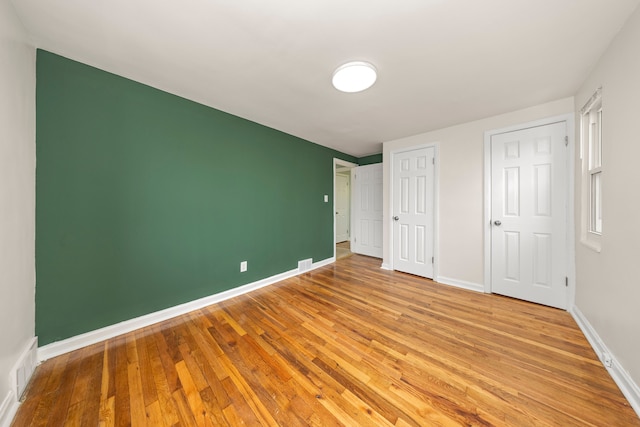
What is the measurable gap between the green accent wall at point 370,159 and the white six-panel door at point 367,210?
0.57 feet

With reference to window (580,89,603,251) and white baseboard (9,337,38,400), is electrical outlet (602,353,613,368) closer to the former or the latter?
window (580,89,603,251)

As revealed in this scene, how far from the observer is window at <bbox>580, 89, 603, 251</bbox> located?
1.78m

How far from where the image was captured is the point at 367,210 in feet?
14.7

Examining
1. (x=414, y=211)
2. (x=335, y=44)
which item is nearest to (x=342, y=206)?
(x=414, y=211)

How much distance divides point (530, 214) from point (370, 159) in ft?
9.09

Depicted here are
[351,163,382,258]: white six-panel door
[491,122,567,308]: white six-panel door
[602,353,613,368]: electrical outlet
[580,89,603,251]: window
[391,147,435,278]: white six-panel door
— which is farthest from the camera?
[351,163,382,258]: white six-panel door

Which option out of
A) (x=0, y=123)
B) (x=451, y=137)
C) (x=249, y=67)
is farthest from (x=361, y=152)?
(x=0, y=123)

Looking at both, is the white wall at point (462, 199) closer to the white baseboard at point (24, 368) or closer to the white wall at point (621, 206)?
the white wall at point (621, 206)

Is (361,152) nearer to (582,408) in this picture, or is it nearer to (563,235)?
(563,235)

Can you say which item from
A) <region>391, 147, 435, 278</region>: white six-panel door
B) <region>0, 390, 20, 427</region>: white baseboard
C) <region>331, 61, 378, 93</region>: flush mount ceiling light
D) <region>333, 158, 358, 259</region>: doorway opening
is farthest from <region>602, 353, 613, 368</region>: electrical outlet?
<region>333, 158, 358, 259</region>: doorway opening

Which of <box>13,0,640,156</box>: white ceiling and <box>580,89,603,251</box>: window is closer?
<box>13,0,640,156</box>: white ceiling

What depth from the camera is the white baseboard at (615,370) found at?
1.14 m

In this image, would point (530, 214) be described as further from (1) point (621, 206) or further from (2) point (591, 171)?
(1) point (621, 206)

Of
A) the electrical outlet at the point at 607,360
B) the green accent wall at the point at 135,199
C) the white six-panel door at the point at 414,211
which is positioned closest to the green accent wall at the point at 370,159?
the white six-panel door at the point at 414,211
